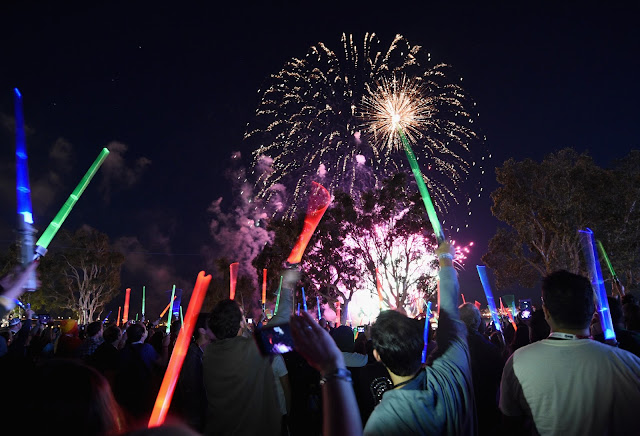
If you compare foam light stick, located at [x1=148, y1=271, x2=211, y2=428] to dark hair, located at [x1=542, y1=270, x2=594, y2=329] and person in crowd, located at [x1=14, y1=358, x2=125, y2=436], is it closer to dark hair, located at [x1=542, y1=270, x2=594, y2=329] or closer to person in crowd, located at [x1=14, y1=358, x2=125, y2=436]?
person in crowd, located at [x1=14, y1=358, x2=125, y2=436]

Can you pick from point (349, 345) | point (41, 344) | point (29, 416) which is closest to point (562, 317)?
point (29, 416)

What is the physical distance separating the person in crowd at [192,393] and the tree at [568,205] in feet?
86.2

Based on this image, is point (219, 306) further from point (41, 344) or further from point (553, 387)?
point (41, 344)

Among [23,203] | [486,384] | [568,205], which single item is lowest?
[486,384]

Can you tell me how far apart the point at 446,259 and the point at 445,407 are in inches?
46.0

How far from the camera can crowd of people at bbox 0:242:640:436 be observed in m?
1.38

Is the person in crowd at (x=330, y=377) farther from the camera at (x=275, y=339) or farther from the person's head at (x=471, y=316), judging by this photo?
the person's head at (x=471, y=316)

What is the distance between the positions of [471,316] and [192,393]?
353 centimetres

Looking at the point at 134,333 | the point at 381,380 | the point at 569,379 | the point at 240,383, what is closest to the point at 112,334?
the point at 134,333

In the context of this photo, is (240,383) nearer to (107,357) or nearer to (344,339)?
(344,339)

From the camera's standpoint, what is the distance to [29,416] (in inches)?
49.9

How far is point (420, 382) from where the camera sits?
228cm

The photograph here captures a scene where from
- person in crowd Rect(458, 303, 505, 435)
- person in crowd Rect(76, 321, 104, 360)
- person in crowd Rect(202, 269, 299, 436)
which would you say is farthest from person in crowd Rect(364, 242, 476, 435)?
person in crowd Rect(76, 321, 104, 360)

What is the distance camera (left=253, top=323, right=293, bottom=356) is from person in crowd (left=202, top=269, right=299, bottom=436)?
543mm
